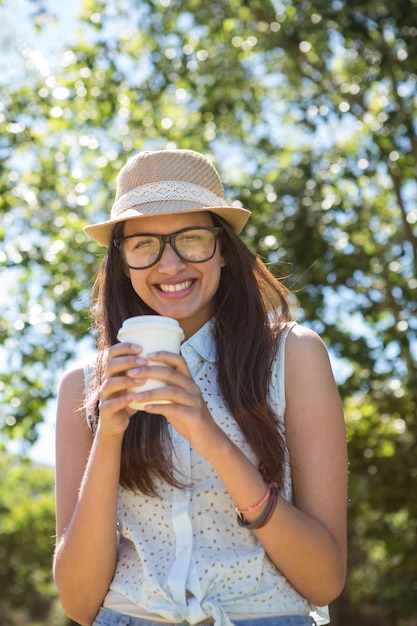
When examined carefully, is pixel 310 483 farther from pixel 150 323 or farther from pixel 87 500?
pixel 150 323

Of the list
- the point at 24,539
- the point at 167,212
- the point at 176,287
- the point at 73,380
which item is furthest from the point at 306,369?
the point at 24,539

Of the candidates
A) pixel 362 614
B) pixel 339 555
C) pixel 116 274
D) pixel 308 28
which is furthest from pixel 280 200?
pixel 362 614

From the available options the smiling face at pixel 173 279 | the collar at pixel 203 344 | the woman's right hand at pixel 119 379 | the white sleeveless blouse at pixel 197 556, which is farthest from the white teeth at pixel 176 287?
the woman's right hand at pixel 119 379

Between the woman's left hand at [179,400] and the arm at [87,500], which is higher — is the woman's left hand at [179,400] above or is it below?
above

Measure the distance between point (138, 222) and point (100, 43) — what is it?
18.5 ft

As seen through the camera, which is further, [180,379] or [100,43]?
[100,43]

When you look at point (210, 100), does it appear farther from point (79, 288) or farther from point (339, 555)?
point (339, 555)

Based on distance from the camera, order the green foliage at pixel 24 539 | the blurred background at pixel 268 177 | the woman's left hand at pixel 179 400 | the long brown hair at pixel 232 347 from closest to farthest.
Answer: the woman's left hand at pixel 179 400 → the long brown hair at pixel 232 347 → the blurred background at pixel 268 177 → the green foliage at pixel 24 539

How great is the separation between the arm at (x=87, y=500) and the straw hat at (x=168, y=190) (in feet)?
1.73

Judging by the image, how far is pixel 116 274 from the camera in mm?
2592

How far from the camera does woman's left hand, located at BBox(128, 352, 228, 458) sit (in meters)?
1.81

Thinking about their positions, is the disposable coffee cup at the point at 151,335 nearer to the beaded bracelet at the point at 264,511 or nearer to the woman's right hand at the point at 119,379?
the woman's right hand at the point at 119,379

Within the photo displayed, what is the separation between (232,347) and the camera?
2.38m

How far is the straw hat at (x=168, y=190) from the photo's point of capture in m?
2.39
